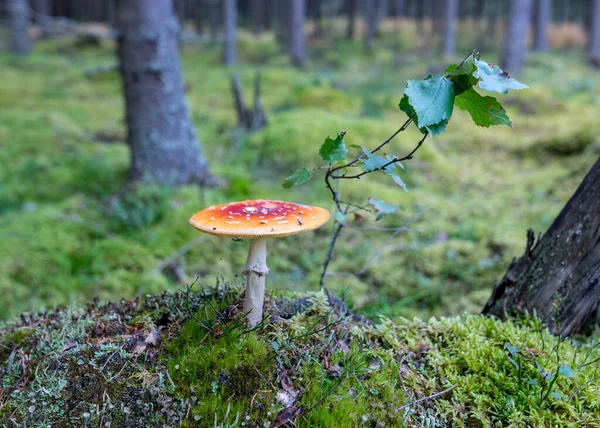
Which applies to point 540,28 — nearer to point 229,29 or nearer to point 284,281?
point 229,29

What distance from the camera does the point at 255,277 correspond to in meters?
1.85

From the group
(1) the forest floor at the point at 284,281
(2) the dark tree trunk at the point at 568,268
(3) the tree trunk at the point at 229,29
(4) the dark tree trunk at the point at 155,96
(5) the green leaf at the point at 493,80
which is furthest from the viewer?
(3) the tree trunk at the point at 229,29

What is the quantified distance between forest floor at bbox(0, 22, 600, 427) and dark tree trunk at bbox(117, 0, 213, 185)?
411mm

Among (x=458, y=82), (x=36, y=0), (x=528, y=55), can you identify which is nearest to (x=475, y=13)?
(x=528, y=55)

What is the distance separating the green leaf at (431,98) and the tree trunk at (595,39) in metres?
19.1

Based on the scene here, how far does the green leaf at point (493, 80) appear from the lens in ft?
5.00

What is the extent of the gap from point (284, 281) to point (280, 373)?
234 cm

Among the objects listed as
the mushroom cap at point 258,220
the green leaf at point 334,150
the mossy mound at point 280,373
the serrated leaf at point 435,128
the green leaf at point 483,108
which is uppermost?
the green leaf at point 483,108

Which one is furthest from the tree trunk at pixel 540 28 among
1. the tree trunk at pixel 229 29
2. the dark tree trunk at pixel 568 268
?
the dark tree trunk at pixel 568 268

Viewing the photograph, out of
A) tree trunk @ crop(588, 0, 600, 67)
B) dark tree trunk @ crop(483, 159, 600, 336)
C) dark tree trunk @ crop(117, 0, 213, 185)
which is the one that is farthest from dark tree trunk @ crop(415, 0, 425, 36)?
dark tree trunk @ crop(483, 159, 600, 336)

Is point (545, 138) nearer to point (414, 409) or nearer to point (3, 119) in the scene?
point (414, 409)

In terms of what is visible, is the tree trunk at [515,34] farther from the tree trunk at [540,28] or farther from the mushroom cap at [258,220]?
the mushroom cap at [258,220]

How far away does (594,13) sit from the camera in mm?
16016

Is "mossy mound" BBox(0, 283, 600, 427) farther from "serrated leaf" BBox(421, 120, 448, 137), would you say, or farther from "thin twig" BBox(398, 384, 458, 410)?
"serrated leaf" BBox(421, 120, 448, 137)
